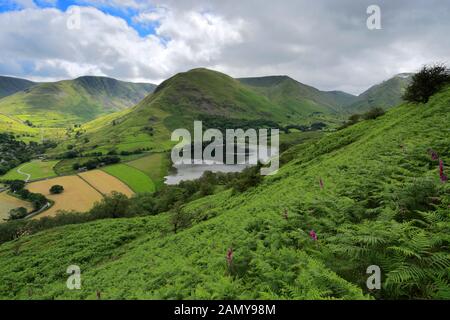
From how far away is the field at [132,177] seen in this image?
10906 centimetres

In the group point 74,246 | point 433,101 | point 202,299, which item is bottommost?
point 74,246

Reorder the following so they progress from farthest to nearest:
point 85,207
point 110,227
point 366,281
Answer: point 85,207
point 110,227
point 366,281

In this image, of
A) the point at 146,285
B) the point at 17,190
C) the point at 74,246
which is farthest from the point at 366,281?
the point at 17,190

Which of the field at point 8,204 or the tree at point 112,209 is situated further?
the field at point 8,204

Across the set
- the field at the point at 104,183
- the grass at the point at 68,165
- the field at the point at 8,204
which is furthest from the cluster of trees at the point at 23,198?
the grass at the point at 68,165

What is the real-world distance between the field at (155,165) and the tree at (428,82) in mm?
92939

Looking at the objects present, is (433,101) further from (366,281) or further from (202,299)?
(202,299)

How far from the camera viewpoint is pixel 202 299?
25.0ft

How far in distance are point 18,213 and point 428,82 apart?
105586mm

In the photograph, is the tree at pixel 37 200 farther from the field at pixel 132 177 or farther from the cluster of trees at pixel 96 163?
the cluster of trees at pixel 96 163

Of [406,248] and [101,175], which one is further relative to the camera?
[101,175]

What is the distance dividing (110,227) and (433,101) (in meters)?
49.3

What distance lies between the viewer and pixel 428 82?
35.8 meters
